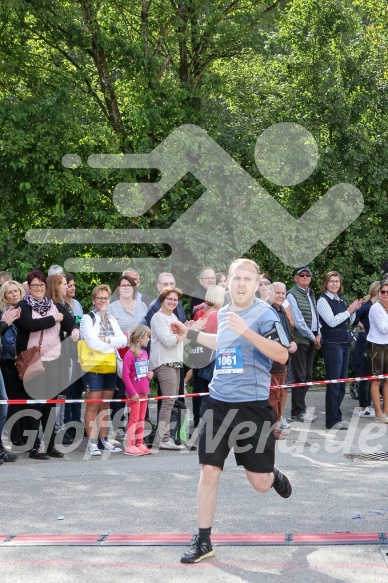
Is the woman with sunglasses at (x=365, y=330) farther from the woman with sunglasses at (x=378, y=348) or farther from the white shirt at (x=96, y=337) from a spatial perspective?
the white shirt at (x=96, y=337)

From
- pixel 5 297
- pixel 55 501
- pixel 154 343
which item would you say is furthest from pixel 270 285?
pixel 55 501

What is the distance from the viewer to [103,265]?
17.0 metres

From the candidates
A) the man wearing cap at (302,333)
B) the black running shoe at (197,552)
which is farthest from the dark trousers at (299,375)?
the black running shoe at (197,552)

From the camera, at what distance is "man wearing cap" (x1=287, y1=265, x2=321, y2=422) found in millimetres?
12320

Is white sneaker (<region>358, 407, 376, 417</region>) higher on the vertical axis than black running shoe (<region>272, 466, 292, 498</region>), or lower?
higher

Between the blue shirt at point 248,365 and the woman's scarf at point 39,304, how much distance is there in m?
4.03

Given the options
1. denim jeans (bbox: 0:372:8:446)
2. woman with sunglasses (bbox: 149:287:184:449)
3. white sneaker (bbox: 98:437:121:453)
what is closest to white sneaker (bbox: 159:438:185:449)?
woman with sunglasses (bbox: 149:287:184:449)

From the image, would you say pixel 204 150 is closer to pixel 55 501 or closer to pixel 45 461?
pixel 45 461

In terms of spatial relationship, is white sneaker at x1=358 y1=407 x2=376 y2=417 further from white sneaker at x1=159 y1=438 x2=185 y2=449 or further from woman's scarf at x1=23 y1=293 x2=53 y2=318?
woman's scarf at x1=23 y1=293 x2=53 y2=318

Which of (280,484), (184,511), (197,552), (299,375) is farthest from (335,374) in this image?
(197,552)

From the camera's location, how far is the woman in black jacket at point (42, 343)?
32.8 ft

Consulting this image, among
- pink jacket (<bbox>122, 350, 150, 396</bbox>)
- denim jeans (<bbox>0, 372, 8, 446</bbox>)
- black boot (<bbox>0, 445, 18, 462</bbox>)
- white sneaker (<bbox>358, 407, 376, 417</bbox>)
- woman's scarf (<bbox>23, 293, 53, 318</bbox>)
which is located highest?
woman's scarf (<bbox>23, 293, 53, 318</bbox>)

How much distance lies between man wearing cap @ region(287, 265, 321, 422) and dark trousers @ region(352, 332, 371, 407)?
0.93 metres

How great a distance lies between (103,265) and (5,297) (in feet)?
21.7
